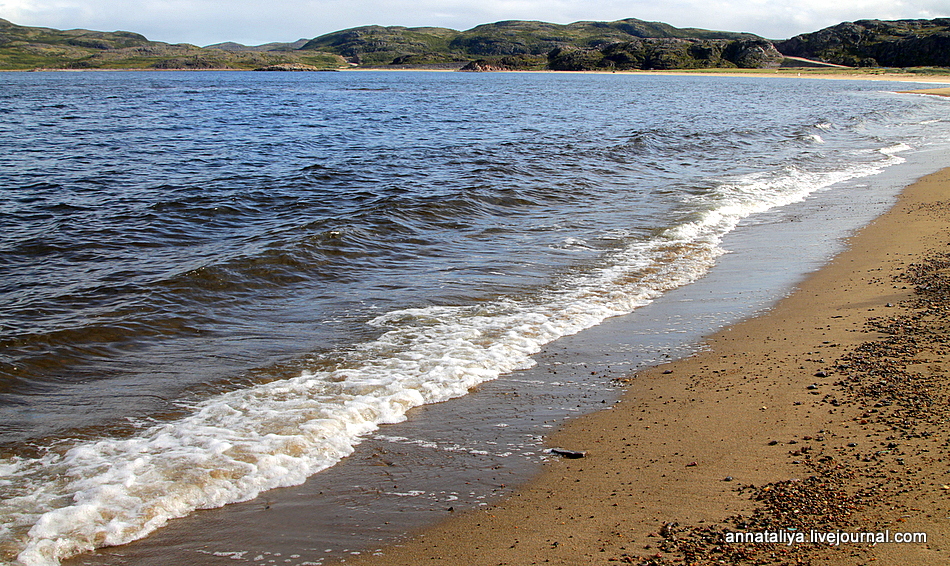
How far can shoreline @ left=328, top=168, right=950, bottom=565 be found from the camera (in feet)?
10.5

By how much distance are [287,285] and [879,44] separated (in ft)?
502

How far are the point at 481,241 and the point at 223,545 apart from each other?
→ 7812 mm

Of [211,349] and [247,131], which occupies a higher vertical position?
[247,131]

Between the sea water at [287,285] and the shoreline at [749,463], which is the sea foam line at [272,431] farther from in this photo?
the shoreline at [749,463]

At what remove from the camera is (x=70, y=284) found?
27.0 ft

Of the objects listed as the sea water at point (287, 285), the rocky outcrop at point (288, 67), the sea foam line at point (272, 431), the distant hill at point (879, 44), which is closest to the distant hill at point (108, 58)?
the rocky outcrop at point (288, 67)

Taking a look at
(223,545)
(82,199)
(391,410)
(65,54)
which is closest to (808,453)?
(391,410)

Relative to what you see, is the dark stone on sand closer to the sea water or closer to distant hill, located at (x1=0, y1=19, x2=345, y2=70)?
the sea water

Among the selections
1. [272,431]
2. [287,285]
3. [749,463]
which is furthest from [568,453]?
[287,285]

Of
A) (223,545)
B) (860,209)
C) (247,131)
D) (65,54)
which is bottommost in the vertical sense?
(223,545)

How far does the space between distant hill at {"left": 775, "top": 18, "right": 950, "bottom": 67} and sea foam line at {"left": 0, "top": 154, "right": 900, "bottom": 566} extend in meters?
135

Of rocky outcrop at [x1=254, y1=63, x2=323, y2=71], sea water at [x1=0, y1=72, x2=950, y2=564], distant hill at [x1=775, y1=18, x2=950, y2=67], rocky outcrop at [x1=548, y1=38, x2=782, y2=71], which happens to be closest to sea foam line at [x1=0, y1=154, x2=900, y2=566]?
sea water at [x1=0, y1=72, x2=950, y2=564]

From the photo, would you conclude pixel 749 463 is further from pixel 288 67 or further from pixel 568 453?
pixel 288 67

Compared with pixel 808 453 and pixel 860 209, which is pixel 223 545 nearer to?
pixel 808 453
